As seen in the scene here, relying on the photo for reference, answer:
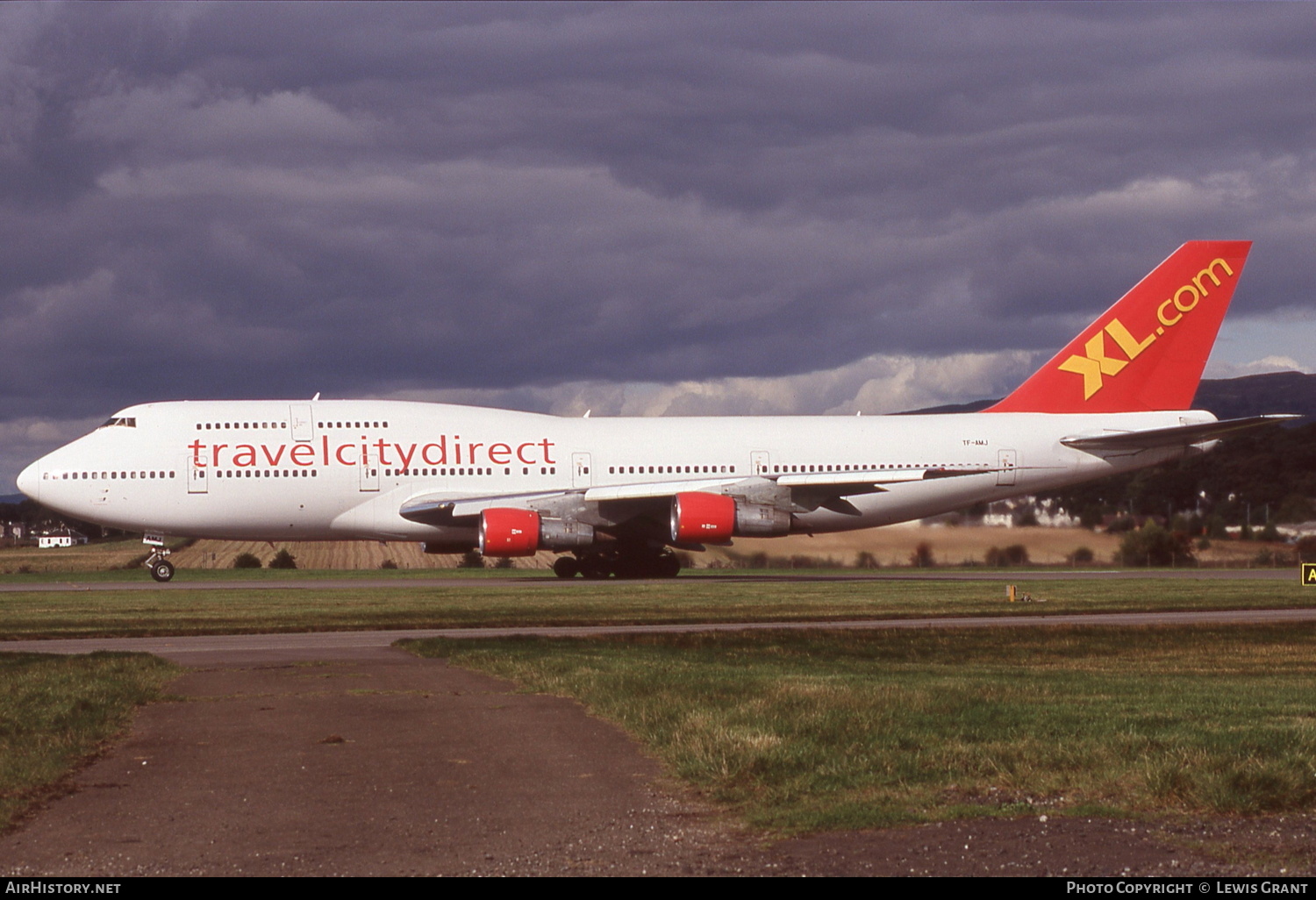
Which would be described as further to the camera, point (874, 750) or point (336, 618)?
point (336, 618)

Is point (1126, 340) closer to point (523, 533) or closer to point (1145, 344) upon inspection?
point (1145, 344)

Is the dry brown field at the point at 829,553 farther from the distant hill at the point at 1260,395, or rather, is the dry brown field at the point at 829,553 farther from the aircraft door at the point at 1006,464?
the distant hill at the point at 1260,395

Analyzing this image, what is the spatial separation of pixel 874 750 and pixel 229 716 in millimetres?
6132

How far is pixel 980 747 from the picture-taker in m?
9.65

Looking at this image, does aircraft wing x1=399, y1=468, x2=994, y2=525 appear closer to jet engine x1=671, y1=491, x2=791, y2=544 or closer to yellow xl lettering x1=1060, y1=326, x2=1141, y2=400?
jet engine x1=671, y1=491, x2=791, y2=544

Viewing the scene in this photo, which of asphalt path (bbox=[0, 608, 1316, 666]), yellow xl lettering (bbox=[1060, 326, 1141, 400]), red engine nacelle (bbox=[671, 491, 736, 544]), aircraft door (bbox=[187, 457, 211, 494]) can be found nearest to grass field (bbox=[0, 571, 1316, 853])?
asphalt path (bbox=[0, 608, 1316, 666])

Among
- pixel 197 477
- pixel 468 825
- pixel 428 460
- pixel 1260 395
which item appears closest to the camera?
pixel 468 825

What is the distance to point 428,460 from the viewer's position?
129 feet

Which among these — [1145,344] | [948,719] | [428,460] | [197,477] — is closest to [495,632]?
[948,719]

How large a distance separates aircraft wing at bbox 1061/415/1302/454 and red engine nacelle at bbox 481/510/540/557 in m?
16.7

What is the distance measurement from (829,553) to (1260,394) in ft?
247

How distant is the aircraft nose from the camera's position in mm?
39094

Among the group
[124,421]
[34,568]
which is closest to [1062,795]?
[124,421]

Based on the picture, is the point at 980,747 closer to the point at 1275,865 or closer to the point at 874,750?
the point at 874,750
